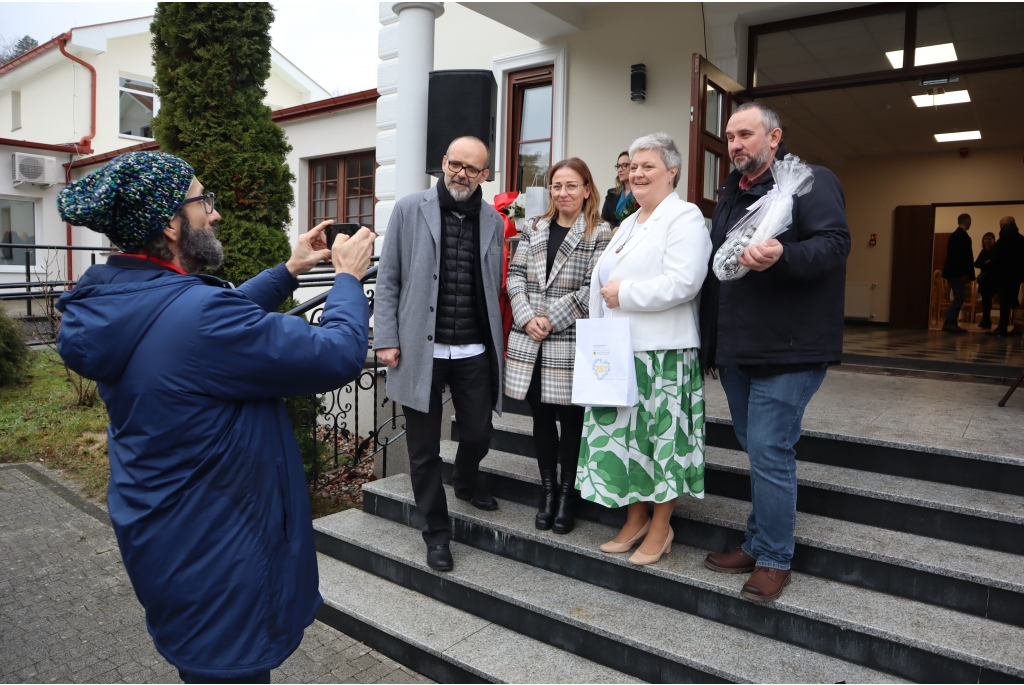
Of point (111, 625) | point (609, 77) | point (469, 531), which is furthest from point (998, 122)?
point (111, 625)

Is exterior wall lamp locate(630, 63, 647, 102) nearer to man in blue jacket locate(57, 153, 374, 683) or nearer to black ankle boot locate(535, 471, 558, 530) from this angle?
black ankle boot locate(535, 471, 558, 530)

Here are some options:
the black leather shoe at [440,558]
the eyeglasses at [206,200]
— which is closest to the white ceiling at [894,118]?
the black leather shoe at [440,558]

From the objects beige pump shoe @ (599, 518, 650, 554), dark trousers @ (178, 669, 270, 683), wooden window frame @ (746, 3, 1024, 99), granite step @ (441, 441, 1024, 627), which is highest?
wooden window frame @ (746, 3, 1024, 99)

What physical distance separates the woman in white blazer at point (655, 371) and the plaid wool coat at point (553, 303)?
30 centimetres

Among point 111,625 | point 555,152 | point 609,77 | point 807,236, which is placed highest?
point 609,77

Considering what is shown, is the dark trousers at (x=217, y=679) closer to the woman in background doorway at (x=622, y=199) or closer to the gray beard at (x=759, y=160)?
the gray beard at (x=759, y=160)

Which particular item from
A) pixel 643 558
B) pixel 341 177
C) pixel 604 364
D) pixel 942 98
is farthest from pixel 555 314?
pixel 942 98

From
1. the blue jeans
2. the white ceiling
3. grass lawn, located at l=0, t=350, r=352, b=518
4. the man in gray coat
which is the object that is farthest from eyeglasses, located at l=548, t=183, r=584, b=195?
the white ceiling

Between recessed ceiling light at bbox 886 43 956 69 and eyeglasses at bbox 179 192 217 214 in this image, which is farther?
recessed ceiling light at bbox 886 43 956 69

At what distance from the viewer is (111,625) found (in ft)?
10.8

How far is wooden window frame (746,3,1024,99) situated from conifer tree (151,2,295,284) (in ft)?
14.9

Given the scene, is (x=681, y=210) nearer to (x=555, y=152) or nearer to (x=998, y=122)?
(x=555, y=152)

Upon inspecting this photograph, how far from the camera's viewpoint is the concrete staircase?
256 cm

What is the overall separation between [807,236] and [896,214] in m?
14.0
